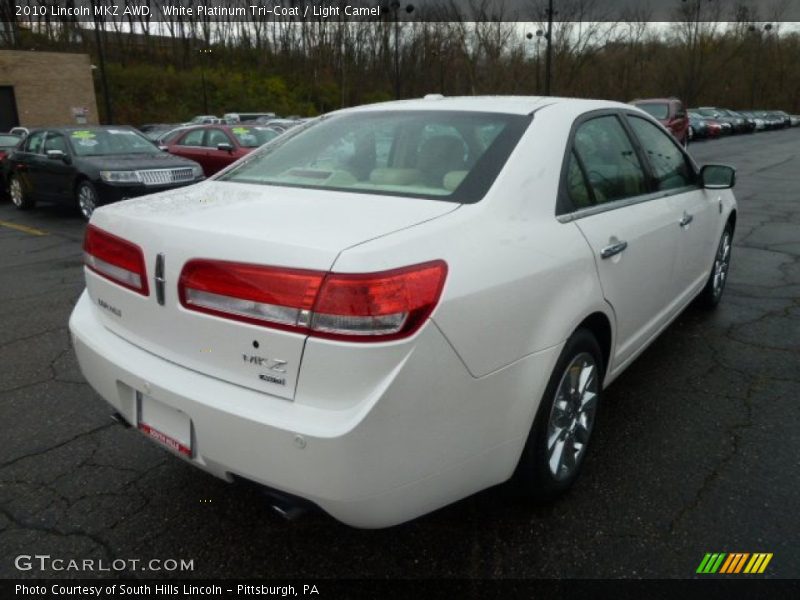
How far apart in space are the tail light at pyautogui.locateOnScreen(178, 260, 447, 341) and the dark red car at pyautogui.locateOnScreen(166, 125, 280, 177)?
10.2 meters

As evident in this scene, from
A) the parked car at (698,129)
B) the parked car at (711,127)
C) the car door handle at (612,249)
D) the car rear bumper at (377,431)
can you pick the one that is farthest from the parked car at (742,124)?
the car rear bumper at (377,431)

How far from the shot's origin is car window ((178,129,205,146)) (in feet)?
40.8

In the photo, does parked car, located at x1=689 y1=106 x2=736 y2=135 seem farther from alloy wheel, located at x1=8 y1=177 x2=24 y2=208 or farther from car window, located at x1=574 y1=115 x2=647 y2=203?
car window, located at x1=574 y1=115 x2=647 y2=203

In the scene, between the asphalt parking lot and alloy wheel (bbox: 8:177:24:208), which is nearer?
the asphalt parking lot

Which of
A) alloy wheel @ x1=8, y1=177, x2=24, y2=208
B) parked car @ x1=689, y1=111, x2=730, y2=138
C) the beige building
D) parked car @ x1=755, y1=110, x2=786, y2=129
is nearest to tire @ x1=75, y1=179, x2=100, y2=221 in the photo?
alloy wheel @ x1=8, y1=177, x2=24, y2=208

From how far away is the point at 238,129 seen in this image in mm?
12461

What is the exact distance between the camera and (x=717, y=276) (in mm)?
4840

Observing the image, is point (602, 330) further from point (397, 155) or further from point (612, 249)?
point (397, 155)

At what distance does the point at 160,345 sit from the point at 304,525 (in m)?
0.89

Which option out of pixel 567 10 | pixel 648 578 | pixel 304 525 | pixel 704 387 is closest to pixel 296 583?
pixel 304 525

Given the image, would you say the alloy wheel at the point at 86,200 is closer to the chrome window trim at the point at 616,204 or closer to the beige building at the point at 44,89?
the chrome window trim at the point at 616,204

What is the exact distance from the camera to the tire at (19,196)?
37.1 ft

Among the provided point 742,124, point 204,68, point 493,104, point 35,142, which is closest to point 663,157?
point 493,104

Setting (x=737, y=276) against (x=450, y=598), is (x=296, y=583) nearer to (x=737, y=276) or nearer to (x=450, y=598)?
(x=450, y=598)
